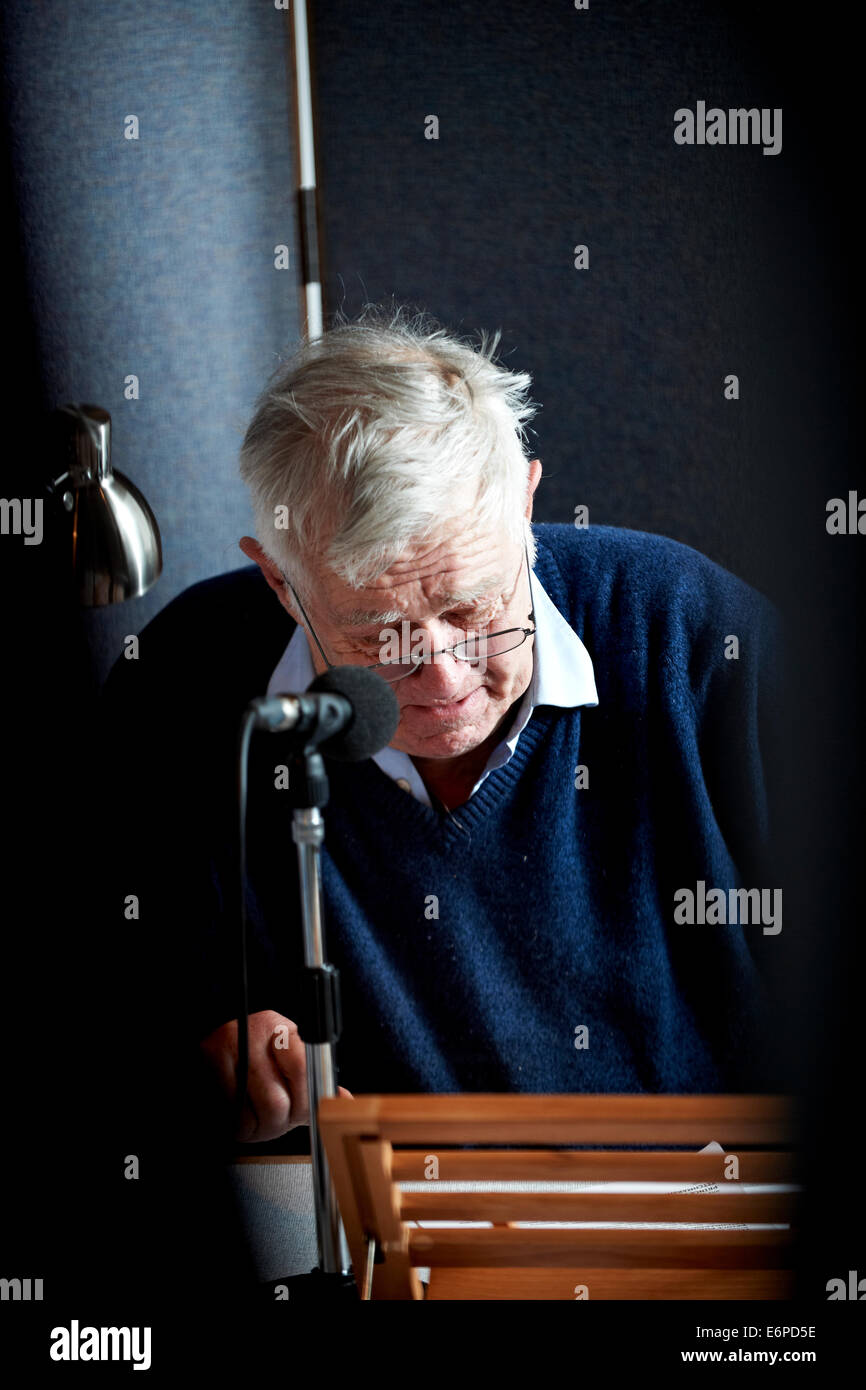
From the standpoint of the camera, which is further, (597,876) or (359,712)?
(597,876)

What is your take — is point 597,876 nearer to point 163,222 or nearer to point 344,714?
point 344,714

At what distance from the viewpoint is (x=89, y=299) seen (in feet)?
5.85

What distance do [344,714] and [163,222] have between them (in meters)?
1.19

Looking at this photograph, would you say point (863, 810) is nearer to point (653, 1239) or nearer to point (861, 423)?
point (861, 423)

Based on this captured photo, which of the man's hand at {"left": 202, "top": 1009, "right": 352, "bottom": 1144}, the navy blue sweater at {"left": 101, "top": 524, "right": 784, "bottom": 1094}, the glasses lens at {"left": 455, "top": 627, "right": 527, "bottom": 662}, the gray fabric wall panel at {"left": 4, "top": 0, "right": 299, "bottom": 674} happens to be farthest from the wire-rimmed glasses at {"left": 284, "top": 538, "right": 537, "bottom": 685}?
the gray fabric wall panel at {"left": 4, "top": 0, "right": 299, "bottom": 674}

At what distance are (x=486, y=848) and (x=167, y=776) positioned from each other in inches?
20.5

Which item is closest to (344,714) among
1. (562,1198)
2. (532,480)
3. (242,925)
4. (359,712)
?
(359,712)

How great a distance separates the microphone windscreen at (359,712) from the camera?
0.88 m

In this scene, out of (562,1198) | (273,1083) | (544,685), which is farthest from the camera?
(544,685)

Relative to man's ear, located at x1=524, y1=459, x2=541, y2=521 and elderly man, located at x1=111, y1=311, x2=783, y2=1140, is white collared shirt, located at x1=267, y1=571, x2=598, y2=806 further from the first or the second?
man's ear, located at x1=524, y1=459, x2=541, y2=521

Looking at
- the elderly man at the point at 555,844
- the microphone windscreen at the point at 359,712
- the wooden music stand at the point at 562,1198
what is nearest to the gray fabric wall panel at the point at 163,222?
the elderly man at the point at 555,844

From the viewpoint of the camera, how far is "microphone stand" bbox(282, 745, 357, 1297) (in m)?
0.87

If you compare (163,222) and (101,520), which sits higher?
(163,222)

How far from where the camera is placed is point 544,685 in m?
1.50
